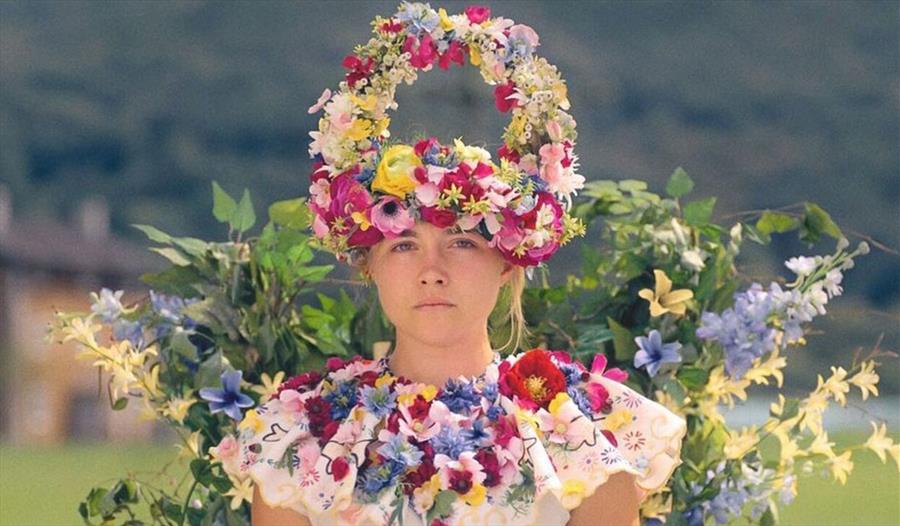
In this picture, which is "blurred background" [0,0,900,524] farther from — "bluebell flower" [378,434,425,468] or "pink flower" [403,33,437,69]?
"bluebell flower" [378,434,425,468]

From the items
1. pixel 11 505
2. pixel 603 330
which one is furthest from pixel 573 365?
pixel 11 505

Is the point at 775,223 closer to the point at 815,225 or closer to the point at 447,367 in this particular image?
the point at 815,225

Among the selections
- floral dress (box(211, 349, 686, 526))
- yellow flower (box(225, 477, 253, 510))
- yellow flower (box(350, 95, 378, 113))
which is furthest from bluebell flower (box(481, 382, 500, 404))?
yellow flower (box(225, 477, 253, 510))

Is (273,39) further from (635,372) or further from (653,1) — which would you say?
(635,372)

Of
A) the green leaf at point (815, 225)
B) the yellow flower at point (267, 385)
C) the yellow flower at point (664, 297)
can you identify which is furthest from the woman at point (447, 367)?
the green leaf at point (815, 225)

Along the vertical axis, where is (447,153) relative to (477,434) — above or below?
above

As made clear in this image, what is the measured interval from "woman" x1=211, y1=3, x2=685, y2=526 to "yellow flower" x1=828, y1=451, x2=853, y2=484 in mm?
918

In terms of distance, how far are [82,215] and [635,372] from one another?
1990cm

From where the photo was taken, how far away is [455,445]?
2.10 metres

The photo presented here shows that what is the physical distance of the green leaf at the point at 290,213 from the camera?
311 cm

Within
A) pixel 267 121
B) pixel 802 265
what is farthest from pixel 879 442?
pixel 267 121

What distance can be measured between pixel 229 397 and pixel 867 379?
4.34 feet

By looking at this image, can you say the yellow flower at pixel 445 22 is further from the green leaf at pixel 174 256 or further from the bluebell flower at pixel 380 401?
the green leaf at pixel 174 256

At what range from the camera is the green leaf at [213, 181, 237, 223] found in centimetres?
309
